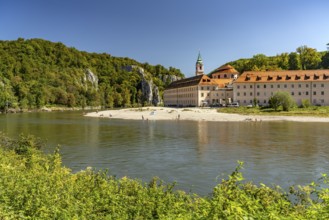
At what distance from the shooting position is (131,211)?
35.7 feet

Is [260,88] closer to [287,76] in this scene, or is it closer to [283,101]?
[287,76]

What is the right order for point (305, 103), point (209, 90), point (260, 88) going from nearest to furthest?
point (305, 103) → point (260, 88) → point (209, 90)

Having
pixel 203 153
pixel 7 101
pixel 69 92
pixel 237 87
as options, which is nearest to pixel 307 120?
pixel 237 87

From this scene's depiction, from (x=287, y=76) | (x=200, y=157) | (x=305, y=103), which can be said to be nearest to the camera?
(x=200, y=157)

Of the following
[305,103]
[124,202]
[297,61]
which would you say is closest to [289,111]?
[305,103]

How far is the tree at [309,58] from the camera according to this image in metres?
136

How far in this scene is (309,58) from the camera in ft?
451

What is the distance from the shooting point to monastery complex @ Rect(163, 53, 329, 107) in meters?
103

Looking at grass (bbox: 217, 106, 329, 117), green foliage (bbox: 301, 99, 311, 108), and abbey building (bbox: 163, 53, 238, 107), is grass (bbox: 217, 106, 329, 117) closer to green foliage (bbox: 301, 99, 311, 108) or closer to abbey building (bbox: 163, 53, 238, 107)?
green foliage (bbox: 301, 99, 311, 108)

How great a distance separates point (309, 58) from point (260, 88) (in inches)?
1686

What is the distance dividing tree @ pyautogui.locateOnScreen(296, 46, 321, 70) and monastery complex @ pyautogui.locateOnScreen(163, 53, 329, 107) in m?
33.0

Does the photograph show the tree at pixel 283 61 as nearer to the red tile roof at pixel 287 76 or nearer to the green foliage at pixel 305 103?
the red tile roof at pixel 287 76

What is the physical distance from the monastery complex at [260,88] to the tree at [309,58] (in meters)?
33.0

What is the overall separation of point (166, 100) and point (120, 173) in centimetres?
14970
